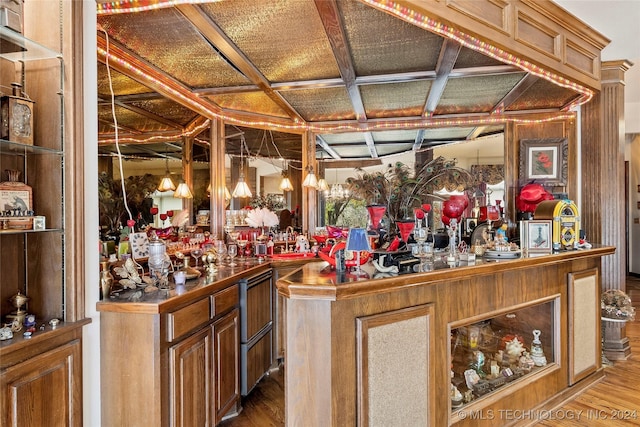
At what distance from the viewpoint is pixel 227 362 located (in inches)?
90.4

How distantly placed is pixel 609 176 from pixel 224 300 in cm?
355

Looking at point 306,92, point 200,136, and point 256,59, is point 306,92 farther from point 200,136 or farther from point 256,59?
point 200,136

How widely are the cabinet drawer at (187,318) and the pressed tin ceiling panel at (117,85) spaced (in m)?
1.35

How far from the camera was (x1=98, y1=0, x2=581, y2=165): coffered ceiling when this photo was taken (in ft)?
6.82

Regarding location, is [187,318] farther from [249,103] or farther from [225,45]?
[249,103]

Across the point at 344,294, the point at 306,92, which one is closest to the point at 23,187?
the point at 344,294

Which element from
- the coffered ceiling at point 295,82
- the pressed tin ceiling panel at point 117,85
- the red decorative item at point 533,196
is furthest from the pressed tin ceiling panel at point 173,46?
the red decorative item at point 533,196

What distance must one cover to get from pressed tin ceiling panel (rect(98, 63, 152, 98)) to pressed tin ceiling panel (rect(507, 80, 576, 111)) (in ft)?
9.86

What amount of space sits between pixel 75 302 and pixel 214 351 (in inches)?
31.7

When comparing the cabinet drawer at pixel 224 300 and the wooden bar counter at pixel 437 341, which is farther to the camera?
the cabinet drawer at pixel 224 300

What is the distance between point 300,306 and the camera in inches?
64.0

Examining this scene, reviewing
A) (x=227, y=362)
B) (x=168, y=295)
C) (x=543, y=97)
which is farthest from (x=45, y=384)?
(x=543, y=97)

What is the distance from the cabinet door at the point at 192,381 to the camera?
1.75 m

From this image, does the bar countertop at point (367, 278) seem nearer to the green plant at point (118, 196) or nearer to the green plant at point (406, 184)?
the green plant at point (118, 196)
